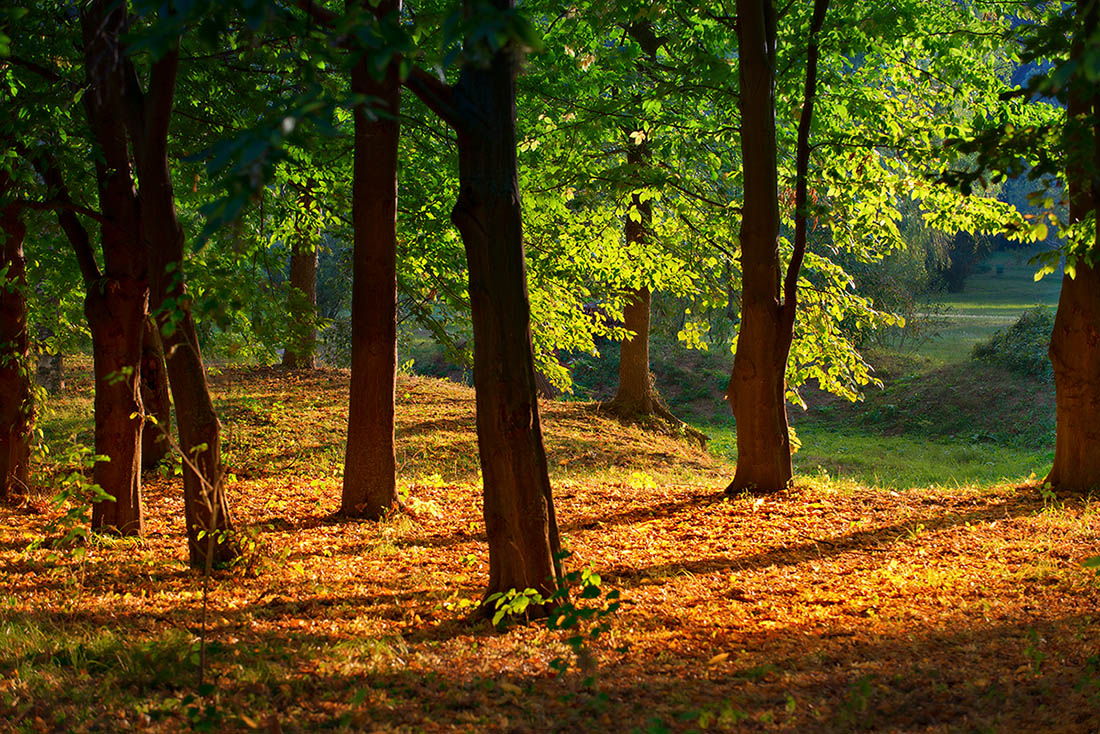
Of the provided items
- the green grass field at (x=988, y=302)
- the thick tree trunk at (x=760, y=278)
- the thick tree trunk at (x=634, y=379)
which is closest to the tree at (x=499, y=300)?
the thick tree trunk at (x=760, y=278)

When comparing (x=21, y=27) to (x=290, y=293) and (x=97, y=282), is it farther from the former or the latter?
(x=290, y=293)

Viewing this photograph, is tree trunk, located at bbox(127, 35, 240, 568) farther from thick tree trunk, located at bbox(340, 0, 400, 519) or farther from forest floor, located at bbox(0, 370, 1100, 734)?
thick tree trunk, located at bbox(340, 0, 400, 519)

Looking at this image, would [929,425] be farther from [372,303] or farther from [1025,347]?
[372,303]

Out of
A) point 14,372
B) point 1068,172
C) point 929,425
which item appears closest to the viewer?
point 1068,172

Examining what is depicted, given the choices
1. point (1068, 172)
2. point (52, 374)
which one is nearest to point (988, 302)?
point (52, 374)

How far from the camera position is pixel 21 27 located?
561cm

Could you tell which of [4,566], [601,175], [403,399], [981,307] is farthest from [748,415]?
[981,307]

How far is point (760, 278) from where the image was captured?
25.7 feet

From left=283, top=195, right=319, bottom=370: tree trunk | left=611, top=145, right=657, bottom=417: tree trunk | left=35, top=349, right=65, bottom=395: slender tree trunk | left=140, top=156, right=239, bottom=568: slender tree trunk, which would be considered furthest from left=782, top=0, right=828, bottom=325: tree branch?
left=35, top=349, right=65, bottom=395: slender tree trunk

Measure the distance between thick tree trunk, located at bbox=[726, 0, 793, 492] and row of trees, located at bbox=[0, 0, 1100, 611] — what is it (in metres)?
0.02

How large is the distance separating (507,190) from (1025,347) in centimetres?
2252

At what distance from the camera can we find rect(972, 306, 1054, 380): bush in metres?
21.9

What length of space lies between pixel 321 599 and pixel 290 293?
3360mm

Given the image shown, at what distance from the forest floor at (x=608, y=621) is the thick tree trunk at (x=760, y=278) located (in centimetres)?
60
